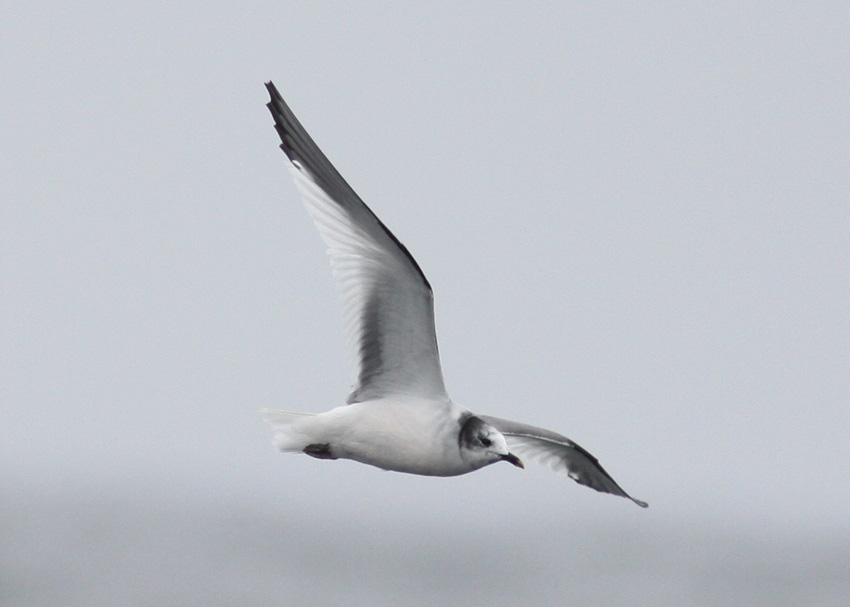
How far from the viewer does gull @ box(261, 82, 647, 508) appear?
955 centimetres

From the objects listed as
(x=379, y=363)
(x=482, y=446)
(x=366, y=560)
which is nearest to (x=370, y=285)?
(x=379, y=363)

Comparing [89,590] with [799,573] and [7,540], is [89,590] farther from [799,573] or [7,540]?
[799,573]

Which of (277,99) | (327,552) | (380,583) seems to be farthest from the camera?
(327,552)

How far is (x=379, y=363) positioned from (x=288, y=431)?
0.75 m

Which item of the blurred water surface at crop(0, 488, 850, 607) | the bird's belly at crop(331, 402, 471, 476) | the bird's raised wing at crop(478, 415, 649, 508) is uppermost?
the blurred water surface at crop(0, 488, 850, 607)

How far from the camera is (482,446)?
9.62 m

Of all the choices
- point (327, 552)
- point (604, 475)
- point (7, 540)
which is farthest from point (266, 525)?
point (604, 475)

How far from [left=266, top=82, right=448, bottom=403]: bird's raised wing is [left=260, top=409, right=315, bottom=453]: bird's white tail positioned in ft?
1.40

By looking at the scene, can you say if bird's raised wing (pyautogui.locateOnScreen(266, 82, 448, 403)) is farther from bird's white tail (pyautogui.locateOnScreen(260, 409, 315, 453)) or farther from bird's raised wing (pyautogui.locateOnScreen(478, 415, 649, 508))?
bird's raised wing (pyautogui.locateOnScreen(478, 415, 649, 508))

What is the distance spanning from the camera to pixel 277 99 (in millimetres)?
9305

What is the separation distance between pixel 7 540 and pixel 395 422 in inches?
2229

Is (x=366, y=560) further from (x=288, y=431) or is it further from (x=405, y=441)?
(x=405, y=441)

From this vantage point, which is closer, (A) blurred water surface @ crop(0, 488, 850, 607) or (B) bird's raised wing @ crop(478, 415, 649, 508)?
(B) bird's raised wing @ crop(478, 415, 649, 508)

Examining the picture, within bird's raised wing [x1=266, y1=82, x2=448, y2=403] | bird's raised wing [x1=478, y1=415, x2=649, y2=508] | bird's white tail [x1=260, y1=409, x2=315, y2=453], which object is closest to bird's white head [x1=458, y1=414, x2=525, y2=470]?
bird's raised wing [x1=266, y1=82, x2=448, y2=403]
